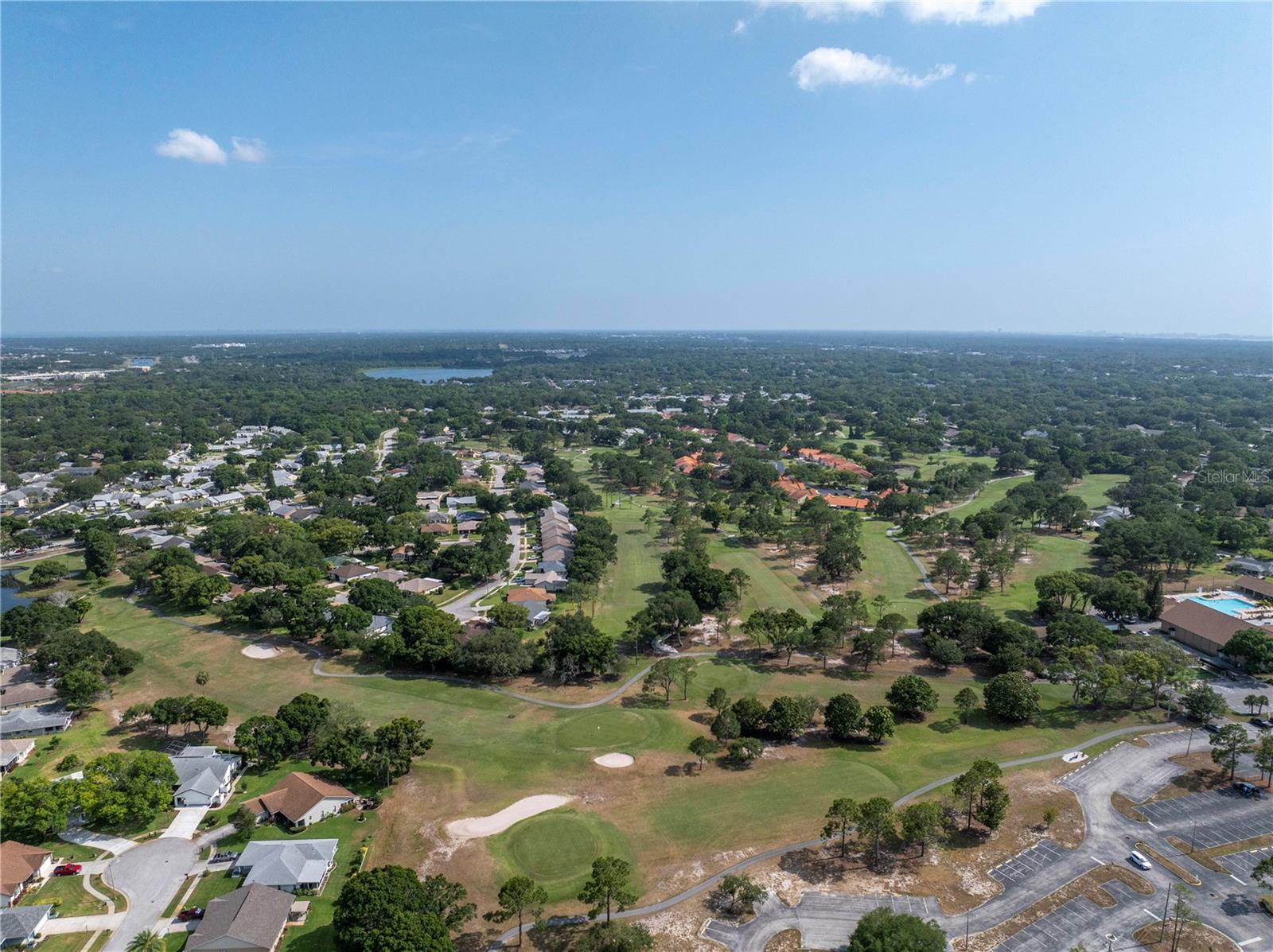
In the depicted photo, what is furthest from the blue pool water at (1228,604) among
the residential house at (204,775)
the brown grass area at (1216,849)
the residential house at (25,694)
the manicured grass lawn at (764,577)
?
the residential house at (25,694)

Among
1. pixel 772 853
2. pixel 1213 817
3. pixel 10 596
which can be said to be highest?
pixel 10 596

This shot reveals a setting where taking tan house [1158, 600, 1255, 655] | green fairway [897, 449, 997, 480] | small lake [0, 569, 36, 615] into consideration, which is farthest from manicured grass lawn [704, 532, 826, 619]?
small lake [0, 569, 36, 615]

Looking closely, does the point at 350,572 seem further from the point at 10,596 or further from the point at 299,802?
the point at 299,802

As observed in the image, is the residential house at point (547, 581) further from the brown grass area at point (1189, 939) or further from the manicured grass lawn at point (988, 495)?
the manicured grass lawn at point (988, 495)

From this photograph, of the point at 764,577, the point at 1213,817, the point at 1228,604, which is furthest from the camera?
the point at 764,577

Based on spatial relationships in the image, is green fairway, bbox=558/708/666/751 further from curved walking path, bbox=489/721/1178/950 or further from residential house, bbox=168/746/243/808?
residential house, bbox=168/746/243/808

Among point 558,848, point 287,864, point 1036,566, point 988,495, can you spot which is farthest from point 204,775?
point 988,495
